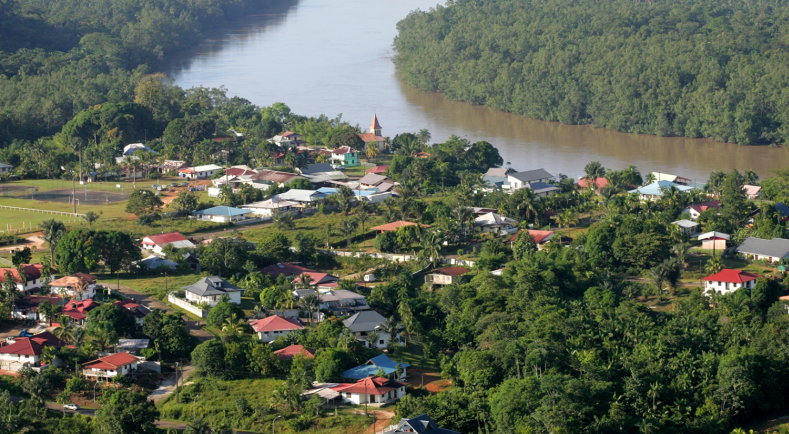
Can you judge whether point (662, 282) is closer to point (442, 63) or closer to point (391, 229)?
point (391, 229)

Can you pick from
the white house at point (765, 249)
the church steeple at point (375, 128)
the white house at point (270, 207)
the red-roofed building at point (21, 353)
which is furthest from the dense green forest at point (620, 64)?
the red-roofed building at point (21, 353)

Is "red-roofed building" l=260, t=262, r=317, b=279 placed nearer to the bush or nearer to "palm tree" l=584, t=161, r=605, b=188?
the bush

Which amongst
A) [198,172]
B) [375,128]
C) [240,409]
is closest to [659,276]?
[240,409]

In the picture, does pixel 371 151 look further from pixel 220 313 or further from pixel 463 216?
pixel 220 313

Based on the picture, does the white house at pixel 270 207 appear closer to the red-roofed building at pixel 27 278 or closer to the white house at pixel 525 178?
the white house at pixel 525 178

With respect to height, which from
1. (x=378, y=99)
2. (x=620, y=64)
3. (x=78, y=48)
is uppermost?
(x=78, y=48)
